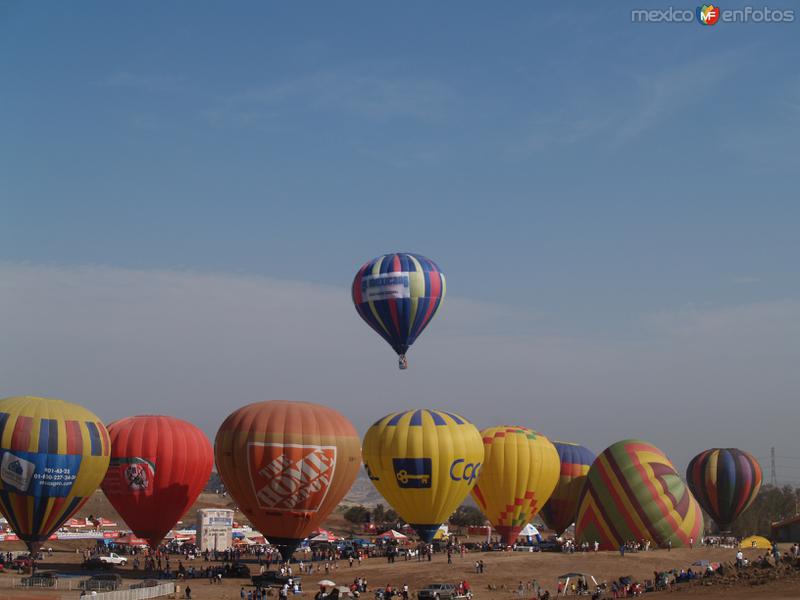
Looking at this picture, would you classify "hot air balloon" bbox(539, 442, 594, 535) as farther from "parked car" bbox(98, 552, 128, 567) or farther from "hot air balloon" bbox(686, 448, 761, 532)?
"parked car" bbox(98, 552, 128, 567)

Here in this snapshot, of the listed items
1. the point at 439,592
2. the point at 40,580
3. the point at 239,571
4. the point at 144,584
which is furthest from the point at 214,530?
the point at 439,592

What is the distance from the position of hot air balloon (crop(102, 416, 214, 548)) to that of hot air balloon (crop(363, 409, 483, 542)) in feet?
31.4

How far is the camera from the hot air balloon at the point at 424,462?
52562 millimetres

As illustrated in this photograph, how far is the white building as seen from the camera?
215ft

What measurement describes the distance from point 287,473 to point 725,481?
34.9m

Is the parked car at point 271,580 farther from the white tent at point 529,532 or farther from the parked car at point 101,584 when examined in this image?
the white tent at point 529,532

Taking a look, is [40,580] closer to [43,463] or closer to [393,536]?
[43,463]

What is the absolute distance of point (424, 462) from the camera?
52.5m

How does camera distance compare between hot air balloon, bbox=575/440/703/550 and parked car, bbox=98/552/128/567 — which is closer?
hot air balloon, bbox=575/440/703/550

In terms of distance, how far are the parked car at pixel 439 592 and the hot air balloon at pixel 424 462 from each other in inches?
537

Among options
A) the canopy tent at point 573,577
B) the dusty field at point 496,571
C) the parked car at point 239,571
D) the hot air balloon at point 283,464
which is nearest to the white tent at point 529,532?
the dusty field at point 496,571

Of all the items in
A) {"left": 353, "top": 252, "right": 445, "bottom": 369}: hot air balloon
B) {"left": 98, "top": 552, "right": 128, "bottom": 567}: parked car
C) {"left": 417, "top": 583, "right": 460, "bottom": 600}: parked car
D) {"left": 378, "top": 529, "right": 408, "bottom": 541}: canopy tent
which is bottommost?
{"left": 417, "top": 583, "right": 460, "bottom": 600}: parked car

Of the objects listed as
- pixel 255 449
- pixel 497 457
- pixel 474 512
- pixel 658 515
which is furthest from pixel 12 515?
pixel 474 512

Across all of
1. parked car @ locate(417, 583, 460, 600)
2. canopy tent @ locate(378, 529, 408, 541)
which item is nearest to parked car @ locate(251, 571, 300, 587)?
parked car @ locate(417, 583, 460, 600)
